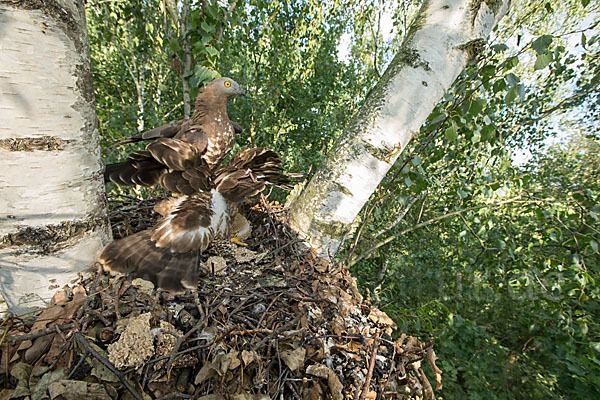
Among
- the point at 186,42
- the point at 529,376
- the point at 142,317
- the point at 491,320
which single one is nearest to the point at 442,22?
the point at 142,317

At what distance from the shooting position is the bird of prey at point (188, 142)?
1696 mm

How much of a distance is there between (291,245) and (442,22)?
1.67 meters

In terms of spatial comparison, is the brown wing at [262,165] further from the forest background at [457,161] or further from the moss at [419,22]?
the moss at [419,22]

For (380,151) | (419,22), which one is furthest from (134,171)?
(419,22)

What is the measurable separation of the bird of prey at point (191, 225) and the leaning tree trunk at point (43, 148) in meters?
0.21

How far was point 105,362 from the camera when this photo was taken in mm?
854

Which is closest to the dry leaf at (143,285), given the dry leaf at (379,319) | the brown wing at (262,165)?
the brown wing at (262,165)

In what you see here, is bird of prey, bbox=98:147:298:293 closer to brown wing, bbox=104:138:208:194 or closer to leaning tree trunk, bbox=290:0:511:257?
brown wing, bbox=104:138:208:194

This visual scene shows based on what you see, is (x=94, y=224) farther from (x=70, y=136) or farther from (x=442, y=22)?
(x=442, y=22)

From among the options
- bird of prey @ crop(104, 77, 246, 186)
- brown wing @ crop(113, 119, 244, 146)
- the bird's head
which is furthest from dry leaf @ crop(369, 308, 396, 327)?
the bird's head

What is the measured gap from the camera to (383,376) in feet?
Answer: 3.67

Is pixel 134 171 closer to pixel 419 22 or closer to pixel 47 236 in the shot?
pixel 47 236

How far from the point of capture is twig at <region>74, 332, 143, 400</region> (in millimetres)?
821

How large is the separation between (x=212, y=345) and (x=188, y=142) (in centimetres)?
158
